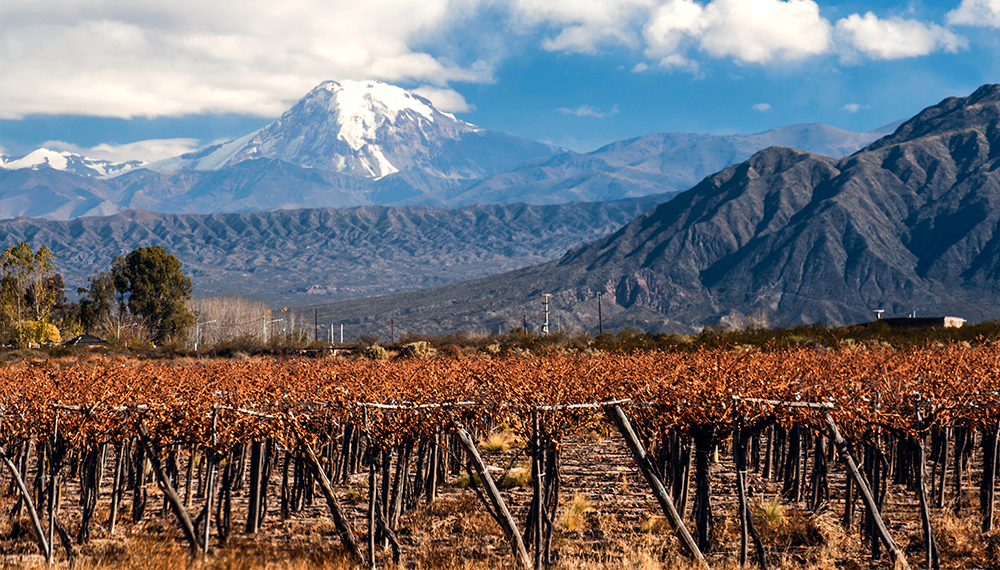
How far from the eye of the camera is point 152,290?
86.6m

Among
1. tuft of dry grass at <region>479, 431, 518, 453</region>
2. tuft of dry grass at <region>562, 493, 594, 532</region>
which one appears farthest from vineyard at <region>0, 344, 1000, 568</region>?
tuft of dry grass at <region>479, 431, 518, 453</region>

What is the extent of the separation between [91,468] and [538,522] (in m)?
7.92

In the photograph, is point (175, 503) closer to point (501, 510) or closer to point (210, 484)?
point (210, 484)

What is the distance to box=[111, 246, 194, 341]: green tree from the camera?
284 ft

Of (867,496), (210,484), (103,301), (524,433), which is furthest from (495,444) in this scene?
(103,301)

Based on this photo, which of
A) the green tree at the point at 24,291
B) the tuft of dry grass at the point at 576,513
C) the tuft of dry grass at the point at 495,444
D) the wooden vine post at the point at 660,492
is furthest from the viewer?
the green tree at the point at 24,291

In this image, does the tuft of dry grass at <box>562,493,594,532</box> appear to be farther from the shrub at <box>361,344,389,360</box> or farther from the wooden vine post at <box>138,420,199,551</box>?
the shrub at <box>361,344,389,360</box>

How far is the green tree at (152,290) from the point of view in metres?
86.4

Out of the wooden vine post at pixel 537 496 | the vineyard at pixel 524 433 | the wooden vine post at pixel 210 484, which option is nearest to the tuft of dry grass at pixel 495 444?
the vineyard at pixel 524 433

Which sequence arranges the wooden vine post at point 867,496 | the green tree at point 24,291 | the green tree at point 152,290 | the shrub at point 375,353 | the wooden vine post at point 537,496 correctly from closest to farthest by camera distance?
1. the wooden vine post at point 867,496
2. the wooden vine post at point 537,496
3. the shrub at point 375,353
4. the green tree at point 24,291
5. the green tree at point 152,290

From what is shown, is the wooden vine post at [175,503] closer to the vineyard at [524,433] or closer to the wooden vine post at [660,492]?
the vineyard at [524,433]

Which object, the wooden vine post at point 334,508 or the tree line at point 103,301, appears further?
the tree line at point 103,301

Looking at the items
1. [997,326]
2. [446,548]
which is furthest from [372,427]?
[997,326]

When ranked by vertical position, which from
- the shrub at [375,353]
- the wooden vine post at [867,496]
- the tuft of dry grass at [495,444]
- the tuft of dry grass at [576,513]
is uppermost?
the wooden vine post at [867,496]
